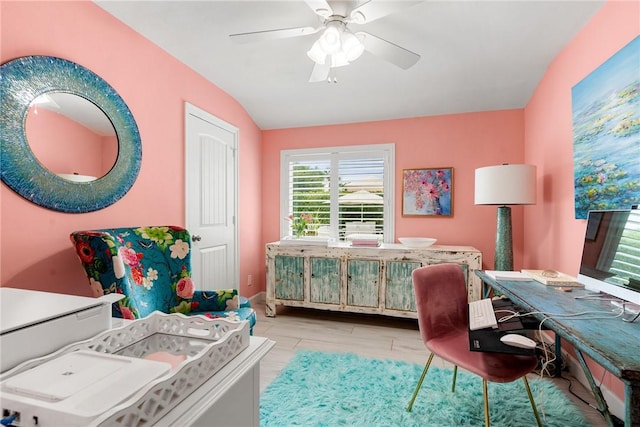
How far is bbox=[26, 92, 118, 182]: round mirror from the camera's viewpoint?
1610 mm

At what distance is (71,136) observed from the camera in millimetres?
1770

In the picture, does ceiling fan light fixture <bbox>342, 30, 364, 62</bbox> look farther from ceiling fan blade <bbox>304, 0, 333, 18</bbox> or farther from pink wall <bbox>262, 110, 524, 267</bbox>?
pink wall <bbox>262, 110, 524, 267</bbox>

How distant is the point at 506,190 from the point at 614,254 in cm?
111

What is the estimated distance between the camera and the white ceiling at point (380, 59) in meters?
2.03

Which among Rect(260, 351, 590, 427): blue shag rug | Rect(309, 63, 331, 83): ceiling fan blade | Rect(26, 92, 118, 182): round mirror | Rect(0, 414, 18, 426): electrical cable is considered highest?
Rect(309, 63, 331, 83): ceiling fan blade

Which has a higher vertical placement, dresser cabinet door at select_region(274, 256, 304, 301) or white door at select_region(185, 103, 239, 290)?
white door at select_region(185, 103, 239, 290)

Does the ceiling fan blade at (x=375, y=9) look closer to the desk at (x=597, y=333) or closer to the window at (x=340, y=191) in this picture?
the desk at (x=597, y=333)

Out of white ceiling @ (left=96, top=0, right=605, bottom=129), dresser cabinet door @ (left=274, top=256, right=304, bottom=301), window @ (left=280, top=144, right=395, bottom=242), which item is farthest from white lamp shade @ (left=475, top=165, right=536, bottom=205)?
dresser cabinet door @ (left=274, top=256, right=304, bottom=301)

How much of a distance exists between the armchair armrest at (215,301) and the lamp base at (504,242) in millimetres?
2193

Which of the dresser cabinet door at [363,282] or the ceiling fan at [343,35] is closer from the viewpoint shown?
the ceiling fan at [343,35]

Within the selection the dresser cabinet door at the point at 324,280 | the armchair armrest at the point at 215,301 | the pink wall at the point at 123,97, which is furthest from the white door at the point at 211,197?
the dresser cabinet door at the point at 324,280

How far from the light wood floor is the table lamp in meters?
0.97

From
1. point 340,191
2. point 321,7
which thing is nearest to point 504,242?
point 340,191

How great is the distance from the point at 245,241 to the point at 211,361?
2958 millimetres
